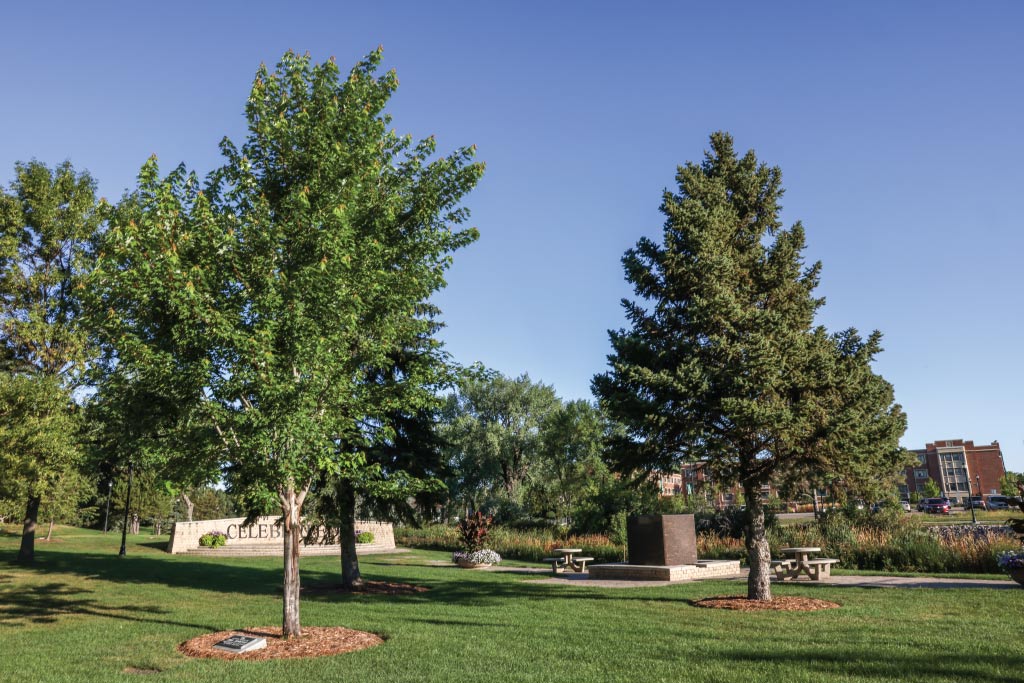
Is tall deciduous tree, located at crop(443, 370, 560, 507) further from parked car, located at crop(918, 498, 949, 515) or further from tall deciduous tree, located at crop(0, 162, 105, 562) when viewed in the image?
parked car, located at crop(918, 498, 949, 515)

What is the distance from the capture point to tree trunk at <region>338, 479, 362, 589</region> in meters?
19.9

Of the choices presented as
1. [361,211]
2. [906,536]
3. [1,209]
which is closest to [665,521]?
[906,536]

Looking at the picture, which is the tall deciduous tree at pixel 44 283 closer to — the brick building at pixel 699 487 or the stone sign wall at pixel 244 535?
the stone sign wall at pixel 244 535

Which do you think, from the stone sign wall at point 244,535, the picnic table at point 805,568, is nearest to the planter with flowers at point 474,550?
the stone sign wall at point 244,535

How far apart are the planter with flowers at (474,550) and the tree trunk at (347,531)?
957 cm

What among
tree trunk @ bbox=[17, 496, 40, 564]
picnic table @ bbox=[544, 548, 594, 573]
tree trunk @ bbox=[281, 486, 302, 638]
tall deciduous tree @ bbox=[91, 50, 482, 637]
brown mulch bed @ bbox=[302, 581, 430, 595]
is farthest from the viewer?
tree trunk @ bbox=[17, 496, 40, 564]

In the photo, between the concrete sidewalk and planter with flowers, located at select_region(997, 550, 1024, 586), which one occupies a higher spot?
planter with flowers, located at select_region(997, 550, 1024, 586)

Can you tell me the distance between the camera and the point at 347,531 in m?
20.5

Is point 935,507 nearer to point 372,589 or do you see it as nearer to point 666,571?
point 666,571

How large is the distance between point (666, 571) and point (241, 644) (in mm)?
14250

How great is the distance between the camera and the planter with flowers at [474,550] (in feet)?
97.0

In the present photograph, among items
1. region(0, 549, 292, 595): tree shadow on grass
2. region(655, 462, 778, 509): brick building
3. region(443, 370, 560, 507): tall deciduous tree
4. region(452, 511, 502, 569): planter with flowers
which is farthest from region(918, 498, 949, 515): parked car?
region(0, 549, 292, 595): tree shadow on grass

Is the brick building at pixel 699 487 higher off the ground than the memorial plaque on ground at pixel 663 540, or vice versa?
the brick building at pixel 699 487

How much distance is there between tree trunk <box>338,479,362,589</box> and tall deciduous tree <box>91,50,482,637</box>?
22.0ft
